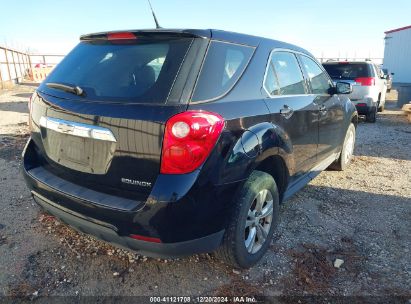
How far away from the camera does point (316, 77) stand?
3.90m

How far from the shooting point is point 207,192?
2031 mm

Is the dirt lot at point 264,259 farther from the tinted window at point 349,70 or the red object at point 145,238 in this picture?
the tinted window at point 349,70

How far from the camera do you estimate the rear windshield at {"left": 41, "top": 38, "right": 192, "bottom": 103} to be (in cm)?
210

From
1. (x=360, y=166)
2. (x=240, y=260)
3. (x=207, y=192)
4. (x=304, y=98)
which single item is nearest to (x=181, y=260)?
(x=240, y=260)

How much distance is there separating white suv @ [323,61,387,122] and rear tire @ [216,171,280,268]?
6.92m

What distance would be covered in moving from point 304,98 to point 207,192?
1827mm

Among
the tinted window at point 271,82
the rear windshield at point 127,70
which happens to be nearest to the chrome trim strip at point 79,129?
the rear windshield at point 127,70

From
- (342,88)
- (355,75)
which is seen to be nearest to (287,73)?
(342,88)

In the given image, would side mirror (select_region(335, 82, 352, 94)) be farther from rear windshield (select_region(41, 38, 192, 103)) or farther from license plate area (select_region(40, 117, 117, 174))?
license plate area (select_region(40, 117, 117, 174))

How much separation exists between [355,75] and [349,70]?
216mm

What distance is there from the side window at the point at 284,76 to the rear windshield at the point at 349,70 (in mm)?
6282

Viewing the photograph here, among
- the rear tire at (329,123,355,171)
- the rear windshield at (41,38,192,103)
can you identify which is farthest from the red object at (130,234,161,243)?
the rear tire at (329,123,355,171)

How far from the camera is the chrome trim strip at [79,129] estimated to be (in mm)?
2080

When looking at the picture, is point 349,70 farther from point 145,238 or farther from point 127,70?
point 145,238
